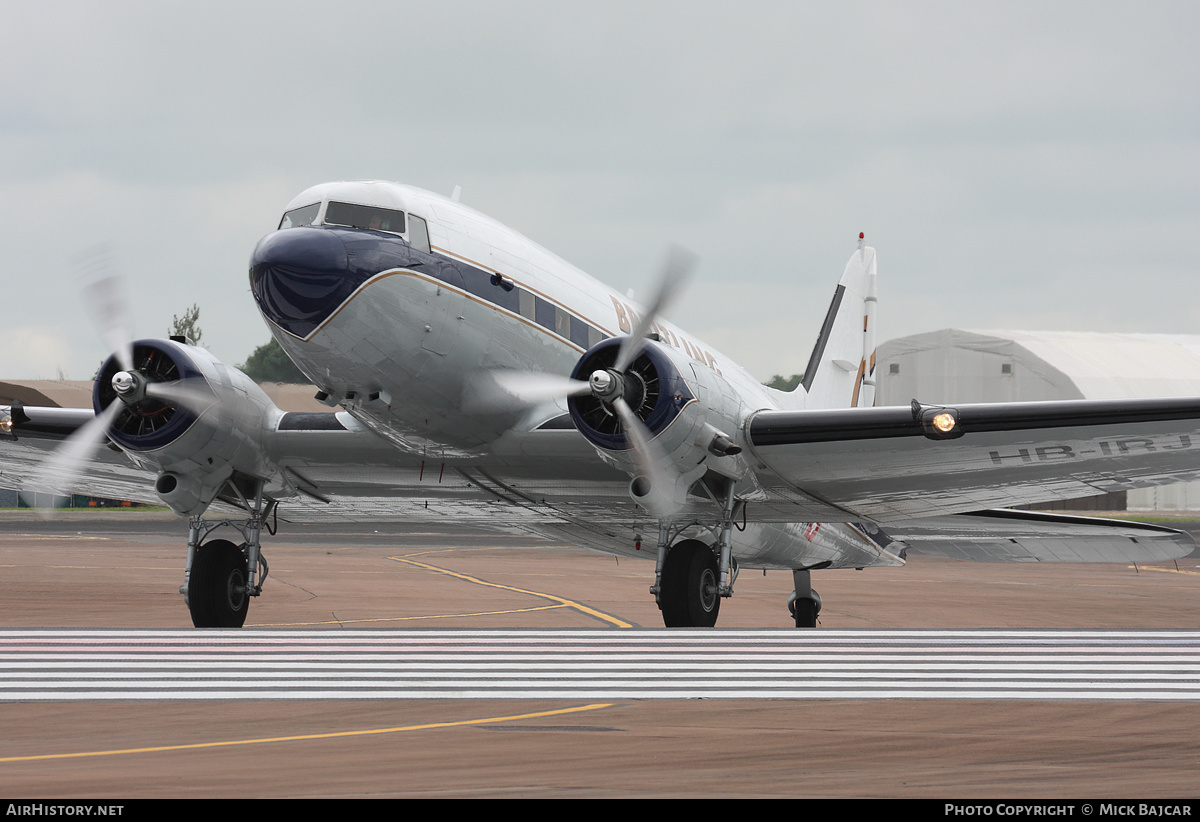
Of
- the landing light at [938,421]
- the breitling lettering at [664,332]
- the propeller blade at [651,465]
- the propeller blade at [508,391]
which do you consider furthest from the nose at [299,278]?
the landing light at [938,421]

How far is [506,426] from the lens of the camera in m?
15.5

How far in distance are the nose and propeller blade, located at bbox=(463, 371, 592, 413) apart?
2135mm

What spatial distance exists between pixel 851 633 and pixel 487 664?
4.59 m

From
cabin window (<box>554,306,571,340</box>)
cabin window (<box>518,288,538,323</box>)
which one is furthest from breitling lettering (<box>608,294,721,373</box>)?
cabin window (<box>518,288,538,323</box>)

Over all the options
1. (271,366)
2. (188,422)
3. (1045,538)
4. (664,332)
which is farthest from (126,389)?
(271,366)

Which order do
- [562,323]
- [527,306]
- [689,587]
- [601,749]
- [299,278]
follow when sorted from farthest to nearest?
[562,323] < [527,306] < [689,587] < [299,278] < [601,749]

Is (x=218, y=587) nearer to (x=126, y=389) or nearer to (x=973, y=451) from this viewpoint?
(x=126, y=389)

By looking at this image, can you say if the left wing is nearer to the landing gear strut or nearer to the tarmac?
the landing gear strut

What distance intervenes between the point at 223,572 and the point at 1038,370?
6290 cm

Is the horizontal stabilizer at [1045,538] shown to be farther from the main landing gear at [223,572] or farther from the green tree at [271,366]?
the green tree at [271,366]

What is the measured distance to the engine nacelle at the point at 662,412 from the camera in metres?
14.5

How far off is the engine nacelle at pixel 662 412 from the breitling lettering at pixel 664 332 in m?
2.42

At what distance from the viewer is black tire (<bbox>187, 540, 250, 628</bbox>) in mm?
16203

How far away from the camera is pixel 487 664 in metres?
10.1
